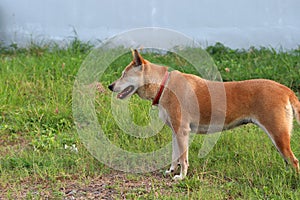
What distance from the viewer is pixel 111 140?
6074 mm

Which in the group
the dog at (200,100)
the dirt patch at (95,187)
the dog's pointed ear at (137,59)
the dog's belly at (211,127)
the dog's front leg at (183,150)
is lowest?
the dirt patch at (95,187)

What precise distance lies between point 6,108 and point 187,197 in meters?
3.01

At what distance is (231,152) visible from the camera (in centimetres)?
568

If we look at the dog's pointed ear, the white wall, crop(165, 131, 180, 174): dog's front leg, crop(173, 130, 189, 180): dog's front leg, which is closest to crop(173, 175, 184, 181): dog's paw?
crop(173, 130, 189, 180): dog's front leg

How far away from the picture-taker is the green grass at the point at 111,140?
4.91 meters

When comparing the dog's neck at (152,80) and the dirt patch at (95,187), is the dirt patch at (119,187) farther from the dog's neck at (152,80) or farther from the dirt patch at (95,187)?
the dog's neck at (152,80)

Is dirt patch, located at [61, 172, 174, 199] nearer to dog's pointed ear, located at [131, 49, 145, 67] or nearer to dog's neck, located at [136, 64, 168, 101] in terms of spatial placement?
dog's neck, located at [136, 64, 168, 101]

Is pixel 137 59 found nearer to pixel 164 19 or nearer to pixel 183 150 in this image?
A: pixel 183 150

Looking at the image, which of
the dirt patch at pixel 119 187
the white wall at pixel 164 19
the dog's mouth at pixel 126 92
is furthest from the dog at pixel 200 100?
the white wall at pixel 164 19

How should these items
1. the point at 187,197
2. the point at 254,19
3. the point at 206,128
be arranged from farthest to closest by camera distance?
the point at 254,19 → the point at 206,128 → the point at 187,197

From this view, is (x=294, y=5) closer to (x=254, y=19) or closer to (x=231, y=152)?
(x=254, y=19)

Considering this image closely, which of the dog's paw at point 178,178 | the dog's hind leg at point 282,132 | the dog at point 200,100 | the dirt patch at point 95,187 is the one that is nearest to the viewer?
the dirt patch at point 95,187

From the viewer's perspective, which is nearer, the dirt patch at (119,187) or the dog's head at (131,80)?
the dirt patch at (119,187)

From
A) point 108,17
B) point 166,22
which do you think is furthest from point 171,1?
point 108,17
